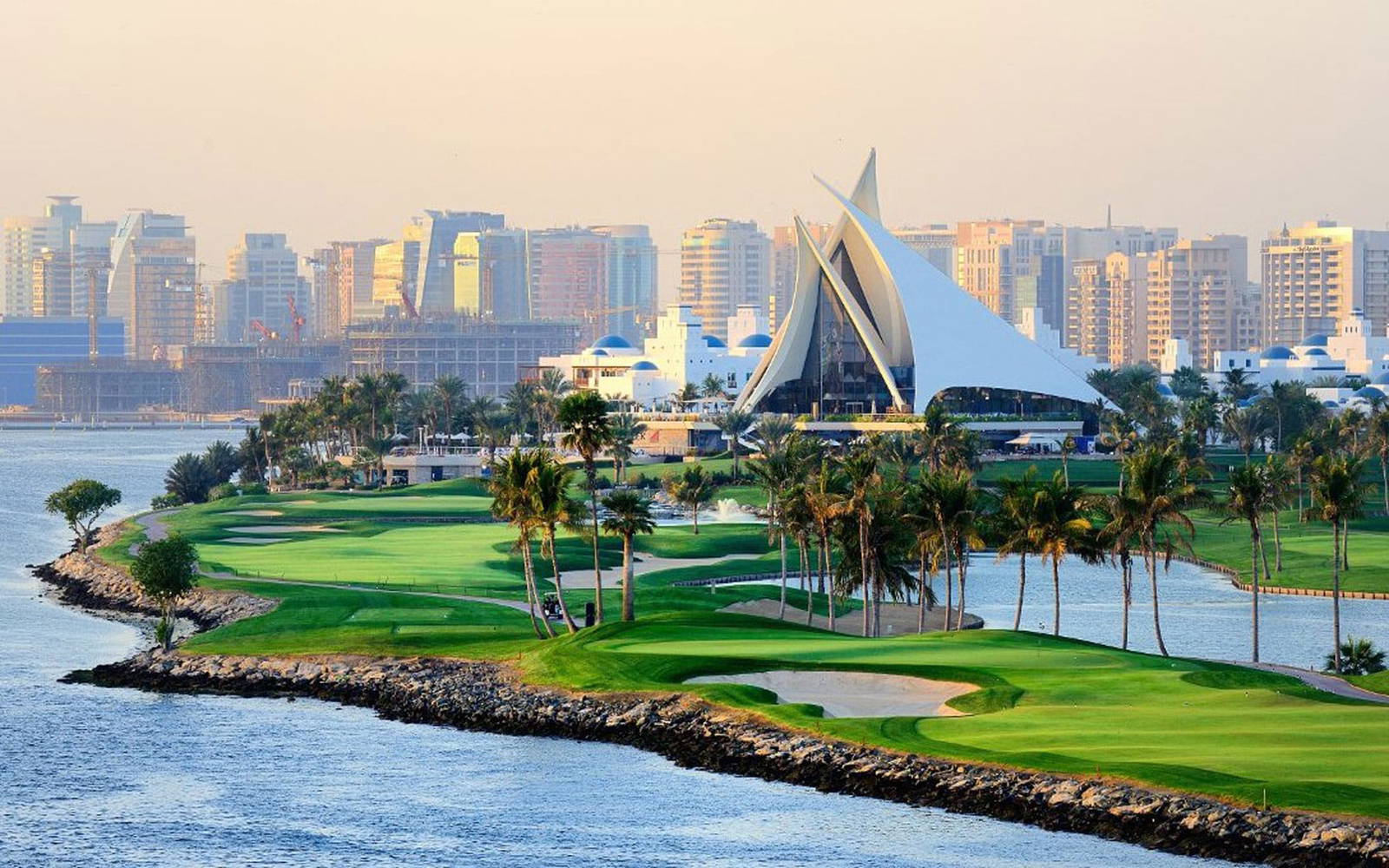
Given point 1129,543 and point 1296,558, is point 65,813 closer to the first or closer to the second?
point 1129,543

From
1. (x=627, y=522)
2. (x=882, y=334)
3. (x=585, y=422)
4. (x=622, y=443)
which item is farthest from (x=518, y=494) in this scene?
(x=882, y=334)

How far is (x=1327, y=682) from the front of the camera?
59.5m

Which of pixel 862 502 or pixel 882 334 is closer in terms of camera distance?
pixel 862 502

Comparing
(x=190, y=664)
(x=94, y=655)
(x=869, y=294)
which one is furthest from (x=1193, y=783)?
(x=869, y=294)

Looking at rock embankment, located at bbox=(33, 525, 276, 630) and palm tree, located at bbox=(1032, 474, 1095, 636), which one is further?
rock embankment, located at bbox=(33, 525, 276, 630)

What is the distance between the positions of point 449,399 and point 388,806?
13139 cm

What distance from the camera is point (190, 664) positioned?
68938mm

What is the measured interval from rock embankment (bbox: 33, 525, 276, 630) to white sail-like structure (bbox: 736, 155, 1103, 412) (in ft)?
224

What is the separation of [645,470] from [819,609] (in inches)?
2841

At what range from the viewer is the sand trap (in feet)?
384

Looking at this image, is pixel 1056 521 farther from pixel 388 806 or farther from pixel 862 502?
Answer: pixel 388 806

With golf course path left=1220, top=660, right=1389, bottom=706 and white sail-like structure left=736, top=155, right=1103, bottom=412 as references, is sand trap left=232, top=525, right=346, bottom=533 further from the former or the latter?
golf course path left=1220, top=660, right=1389, bottom=706

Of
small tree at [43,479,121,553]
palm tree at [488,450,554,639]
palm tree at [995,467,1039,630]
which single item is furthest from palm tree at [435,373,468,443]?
palm tree at [995,467,1039,630]

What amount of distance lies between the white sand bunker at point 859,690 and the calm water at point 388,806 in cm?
539
